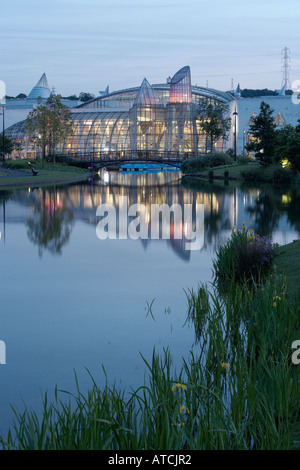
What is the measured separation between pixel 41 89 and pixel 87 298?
16023cm

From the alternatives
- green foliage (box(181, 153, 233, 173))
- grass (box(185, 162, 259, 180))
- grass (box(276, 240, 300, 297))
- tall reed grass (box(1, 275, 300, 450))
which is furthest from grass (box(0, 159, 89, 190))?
tall reed grass (box(1, 275, 300, 450))

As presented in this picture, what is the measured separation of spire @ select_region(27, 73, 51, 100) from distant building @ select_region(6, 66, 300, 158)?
131 feet

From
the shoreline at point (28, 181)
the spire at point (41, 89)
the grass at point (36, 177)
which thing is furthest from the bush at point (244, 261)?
the spire at point (41, 89)

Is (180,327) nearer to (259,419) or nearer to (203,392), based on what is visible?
(203,392)

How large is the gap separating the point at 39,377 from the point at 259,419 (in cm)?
358

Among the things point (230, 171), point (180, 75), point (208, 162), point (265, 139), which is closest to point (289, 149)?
point (265, 139)

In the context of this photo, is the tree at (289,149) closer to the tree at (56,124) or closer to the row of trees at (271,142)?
the row of trees at (271,142)

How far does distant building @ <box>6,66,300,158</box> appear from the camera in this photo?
353 feet

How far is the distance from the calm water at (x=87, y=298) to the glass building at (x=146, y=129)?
86064mm

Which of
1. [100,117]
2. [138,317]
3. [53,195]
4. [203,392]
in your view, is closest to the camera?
[203,392]

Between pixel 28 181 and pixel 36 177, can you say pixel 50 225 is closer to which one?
pixel 28 181

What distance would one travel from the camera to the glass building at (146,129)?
115 meters
